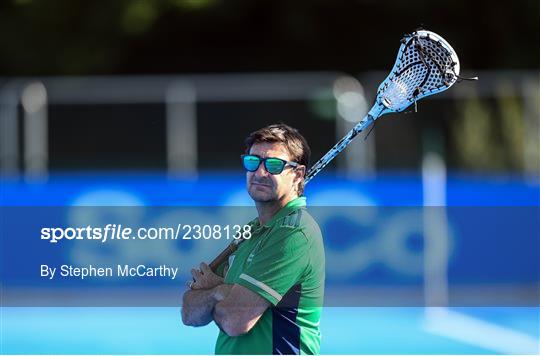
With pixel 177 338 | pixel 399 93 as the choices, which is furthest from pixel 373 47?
pixel 399 93

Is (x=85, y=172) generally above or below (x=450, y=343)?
above

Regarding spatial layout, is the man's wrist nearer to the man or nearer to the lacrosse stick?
the man

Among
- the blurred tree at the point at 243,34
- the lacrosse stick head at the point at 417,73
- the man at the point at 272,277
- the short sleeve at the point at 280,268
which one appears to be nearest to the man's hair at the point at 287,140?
the man at the point at 272,277

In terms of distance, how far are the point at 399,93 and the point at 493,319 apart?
587 cm

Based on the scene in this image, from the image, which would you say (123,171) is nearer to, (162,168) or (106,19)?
(162,168)

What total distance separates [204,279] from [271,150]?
0.41 metres

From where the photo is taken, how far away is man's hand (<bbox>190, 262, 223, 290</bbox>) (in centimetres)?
333

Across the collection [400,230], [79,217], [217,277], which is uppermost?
[400,230]

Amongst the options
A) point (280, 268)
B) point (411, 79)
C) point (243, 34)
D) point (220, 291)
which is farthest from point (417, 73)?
point (243, 34)

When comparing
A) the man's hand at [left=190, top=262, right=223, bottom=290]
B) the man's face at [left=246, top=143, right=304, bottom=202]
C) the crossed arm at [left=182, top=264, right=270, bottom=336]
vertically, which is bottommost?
the crossed arm at [left=182, top=264, right=270, bottom=336]

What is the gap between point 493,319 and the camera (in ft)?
29.8

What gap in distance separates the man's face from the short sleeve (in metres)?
0.12

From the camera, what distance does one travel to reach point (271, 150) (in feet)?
10.9

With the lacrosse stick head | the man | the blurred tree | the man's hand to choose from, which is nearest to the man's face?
the man
